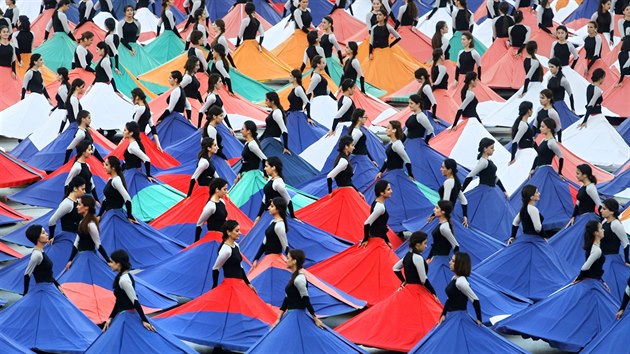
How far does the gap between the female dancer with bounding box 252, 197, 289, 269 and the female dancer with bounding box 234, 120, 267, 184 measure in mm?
2668

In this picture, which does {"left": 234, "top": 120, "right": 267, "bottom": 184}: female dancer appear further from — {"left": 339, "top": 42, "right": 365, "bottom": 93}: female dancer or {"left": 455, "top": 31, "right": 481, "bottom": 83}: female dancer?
{"left": 455, "top": 31, "right": 481, "bottom": 83}: female dancer

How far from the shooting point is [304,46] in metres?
29.8

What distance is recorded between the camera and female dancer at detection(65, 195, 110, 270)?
1748 cm

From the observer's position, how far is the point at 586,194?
19344mm

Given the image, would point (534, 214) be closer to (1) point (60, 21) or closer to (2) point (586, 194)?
(2) point (586, 194)

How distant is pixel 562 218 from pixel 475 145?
2.86m

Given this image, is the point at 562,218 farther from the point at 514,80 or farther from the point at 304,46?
the point at 304,46

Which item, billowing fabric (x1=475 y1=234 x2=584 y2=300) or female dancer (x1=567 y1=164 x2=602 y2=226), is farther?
female dancer (x1=567 y1=164 x2=602 y2=226)

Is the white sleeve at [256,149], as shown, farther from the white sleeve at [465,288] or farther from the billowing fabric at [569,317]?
the white sleeve at [465,288]

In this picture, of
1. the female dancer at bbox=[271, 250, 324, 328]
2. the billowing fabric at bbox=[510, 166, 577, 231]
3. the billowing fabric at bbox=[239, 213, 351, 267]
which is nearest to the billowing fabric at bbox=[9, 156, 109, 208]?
the billowing fabric at bbox=[239, 213, 351, 267]

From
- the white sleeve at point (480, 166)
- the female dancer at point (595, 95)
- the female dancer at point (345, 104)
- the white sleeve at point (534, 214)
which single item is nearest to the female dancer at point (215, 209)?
the white sleeve at point (534, 214)

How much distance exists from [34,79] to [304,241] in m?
7.96

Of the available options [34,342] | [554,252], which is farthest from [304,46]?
[34,342]

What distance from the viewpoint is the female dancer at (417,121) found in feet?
72.1
